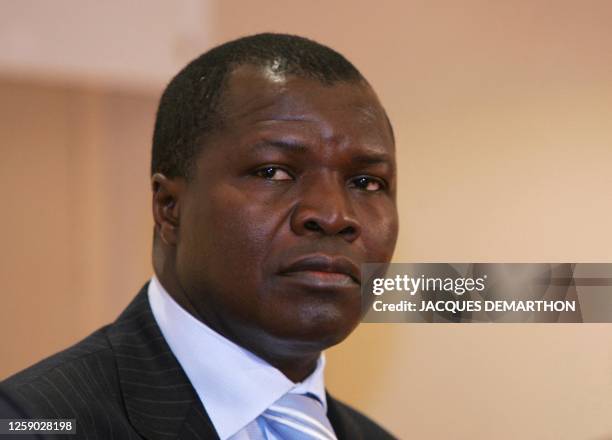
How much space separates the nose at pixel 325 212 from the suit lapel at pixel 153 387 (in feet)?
0.78

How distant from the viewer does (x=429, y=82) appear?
1.01 meters

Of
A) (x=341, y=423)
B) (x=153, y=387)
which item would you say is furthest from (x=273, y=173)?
(x=341, y=423)

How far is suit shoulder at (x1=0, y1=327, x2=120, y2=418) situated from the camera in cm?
88

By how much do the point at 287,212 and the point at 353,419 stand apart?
40cm

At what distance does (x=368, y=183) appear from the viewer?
951mm

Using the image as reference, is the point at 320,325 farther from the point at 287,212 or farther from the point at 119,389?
the point at 119,389

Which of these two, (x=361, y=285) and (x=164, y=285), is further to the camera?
(x=164, y=285)

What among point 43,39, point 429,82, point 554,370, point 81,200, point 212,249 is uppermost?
point 43,39

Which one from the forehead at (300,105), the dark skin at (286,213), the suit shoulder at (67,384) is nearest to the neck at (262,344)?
the dark skin at (286,213)

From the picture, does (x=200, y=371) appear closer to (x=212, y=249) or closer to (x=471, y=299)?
(x=212, y=249)

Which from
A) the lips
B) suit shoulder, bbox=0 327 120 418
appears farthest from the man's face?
suit shoulder, bbox=0 327 120 418

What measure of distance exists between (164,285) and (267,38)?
319mm

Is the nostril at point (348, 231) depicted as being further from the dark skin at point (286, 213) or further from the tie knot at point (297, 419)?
the tie knot at point (297, 419)

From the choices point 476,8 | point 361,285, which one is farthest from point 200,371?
point 476,8
